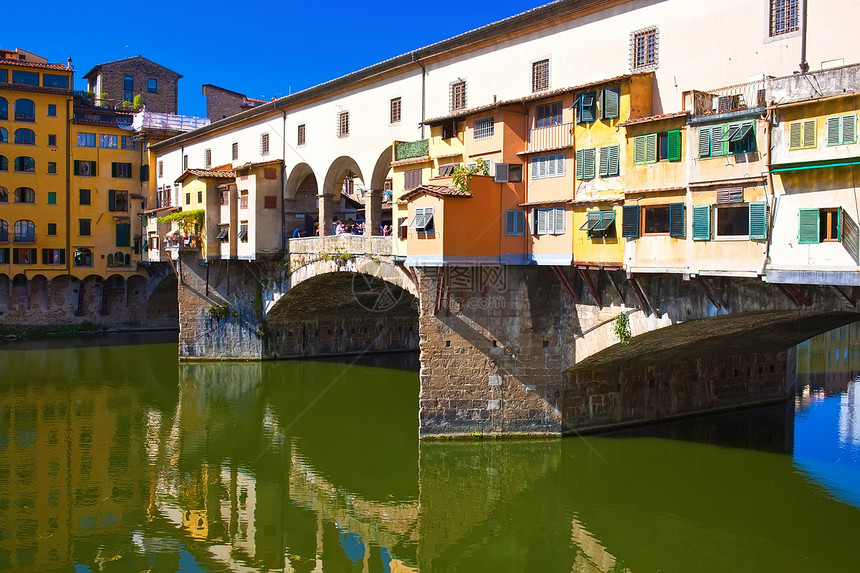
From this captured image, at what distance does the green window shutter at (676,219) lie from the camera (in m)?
17.2

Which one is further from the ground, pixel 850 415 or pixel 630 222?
pixel 630 222

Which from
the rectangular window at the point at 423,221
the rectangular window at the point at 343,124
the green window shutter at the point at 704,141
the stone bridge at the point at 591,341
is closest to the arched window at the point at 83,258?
the rectangular window at the point at 343,124

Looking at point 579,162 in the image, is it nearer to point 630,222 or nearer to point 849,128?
point 630,222

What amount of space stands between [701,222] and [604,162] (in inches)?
127

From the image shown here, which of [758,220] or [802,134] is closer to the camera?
[802,134]

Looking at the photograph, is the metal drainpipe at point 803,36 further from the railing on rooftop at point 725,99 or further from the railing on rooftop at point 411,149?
the railing on rooftop at point 411,149

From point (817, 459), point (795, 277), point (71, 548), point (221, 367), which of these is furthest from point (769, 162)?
point (221, 367)

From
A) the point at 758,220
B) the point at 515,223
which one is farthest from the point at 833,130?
the point at 515,223

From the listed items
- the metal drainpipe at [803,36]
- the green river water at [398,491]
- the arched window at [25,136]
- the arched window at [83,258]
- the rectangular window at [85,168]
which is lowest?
the green river water at [398,491]

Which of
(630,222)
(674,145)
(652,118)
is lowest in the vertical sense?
(630,222)

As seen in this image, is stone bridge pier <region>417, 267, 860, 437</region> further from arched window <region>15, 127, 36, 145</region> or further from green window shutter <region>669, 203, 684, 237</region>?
arched window <region>15, 127, 36, 145</region>

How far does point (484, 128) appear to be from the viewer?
21.5 m

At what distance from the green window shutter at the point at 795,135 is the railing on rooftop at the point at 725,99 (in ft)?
3.44

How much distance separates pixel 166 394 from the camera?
101 ft
